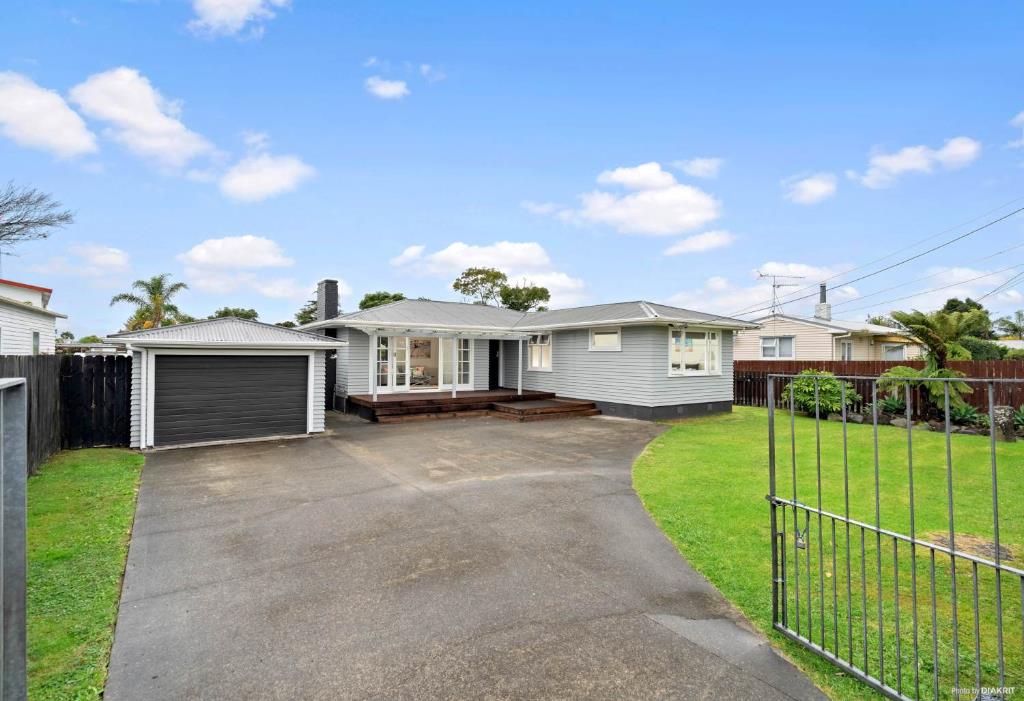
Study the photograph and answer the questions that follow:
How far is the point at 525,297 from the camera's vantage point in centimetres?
4278

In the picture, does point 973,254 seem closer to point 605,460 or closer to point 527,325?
point 527,325

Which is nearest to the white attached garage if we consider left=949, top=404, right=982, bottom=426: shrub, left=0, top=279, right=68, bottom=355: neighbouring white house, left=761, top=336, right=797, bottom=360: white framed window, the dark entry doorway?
left=0, top=279, right=68, bottom=355: neighbouring white house

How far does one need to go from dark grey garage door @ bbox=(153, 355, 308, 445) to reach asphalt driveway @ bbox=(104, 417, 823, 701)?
12.1 feet

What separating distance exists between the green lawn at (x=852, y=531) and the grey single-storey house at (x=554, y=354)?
11.9ft

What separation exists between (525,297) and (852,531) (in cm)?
3794

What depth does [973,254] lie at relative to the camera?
28375 millimetres

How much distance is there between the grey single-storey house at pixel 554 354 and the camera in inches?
563

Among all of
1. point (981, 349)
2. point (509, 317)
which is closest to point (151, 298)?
point (509, 317)

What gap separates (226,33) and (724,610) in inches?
634

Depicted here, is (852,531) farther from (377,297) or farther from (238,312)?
(238,312)

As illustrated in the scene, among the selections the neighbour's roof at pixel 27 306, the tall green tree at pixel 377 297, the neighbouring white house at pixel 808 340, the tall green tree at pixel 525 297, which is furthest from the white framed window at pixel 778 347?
the tall green tree at pixel 377 297

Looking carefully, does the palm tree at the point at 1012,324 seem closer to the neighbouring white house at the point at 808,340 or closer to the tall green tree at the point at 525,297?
the neighbouring white house at the point at 808,340

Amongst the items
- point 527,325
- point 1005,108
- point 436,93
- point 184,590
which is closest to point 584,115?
point 436,93

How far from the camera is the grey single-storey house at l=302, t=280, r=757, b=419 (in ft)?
46.9
